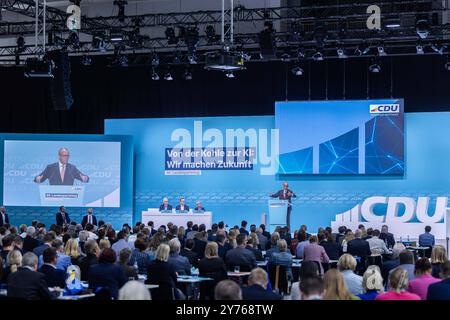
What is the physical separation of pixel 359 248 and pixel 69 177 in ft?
37.1

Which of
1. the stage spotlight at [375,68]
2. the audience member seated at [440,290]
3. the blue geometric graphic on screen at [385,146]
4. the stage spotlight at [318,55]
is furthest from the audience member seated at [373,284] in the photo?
the blue geometric graphic on screen at [385,146]

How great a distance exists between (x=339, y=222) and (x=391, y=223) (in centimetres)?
178

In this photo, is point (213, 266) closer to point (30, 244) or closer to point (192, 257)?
Result: point (192, 257)

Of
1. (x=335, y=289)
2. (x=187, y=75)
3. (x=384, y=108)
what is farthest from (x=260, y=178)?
(x=335, y=289)

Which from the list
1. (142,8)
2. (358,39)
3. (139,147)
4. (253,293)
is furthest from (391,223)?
(253,293)

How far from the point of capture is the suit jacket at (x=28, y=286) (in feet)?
25.6

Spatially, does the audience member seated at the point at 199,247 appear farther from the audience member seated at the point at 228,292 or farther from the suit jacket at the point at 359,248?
the audience member seated at the point at 228,292

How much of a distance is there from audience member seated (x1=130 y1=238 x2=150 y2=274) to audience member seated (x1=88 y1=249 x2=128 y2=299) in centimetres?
220

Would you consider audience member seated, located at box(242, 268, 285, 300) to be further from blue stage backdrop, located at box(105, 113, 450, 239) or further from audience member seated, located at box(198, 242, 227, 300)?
blue stage backdrop, located at box(105, 113, 450, 239)

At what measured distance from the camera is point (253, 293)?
692 cm

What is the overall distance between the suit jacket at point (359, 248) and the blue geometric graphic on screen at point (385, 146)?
26.8 ft

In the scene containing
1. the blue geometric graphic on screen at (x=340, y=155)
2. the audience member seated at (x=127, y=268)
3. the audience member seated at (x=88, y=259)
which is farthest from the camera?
the blue geometric graphic on screen at (x=340, y=155)

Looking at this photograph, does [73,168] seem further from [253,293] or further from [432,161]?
[253,293]

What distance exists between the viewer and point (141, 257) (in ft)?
37.7
